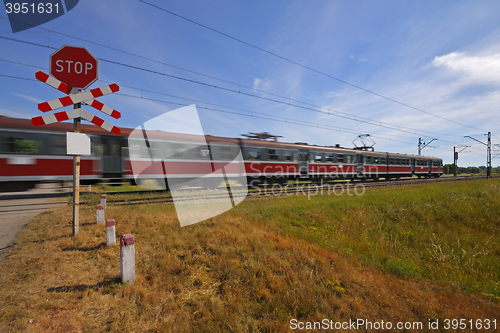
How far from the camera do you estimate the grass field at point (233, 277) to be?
8.93 ft

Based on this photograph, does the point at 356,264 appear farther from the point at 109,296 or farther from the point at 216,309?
the point at 109,296

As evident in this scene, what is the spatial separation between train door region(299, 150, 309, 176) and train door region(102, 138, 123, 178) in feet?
39.2

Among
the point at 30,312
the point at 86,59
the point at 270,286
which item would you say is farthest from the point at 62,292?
the point at 86,59

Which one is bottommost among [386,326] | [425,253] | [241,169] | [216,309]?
[425,253]

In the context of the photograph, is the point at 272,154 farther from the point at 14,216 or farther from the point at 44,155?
the point at 14,216

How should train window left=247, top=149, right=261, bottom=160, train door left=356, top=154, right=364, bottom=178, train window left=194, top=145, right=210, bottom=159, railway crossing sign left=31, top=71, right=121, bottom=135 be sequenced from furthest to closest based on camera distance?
1. train door left=356, top=154, right=364, bottom=178
2. train window left=247, top=149, right=261, bottom=160
3. train window left=194, top=145, right=210, bottom=159
4. railway crossing sign left=31, top=71, right=121, bottom=135

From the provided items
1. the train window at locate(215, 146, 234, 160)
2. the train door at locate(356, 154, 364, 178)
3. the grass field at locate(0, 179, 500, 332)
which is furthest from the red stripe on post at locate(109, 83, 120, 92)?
the train door at locate(356, 154, 364, 178)

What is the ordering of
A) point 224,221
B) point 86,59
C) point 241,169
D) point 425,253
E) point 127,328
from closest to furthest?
point 127,328 < point 86,59 < point 425,253 < point 224,221 < point 241,169

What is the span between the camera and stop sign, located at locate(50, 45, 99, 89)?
4.84 meters

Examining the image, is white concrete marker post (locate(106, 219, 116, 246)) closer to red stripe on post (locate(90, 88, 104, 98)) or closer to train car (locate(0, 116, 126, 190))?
red stripe on post (locate(90, 88, 104, 98))

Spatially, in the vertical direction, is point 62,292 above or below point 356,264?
above

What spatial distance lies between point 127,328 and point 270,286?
205 cm

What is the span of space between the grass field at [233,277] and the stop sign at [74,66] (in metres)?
3.74

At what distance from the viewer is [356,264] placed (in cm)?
453
